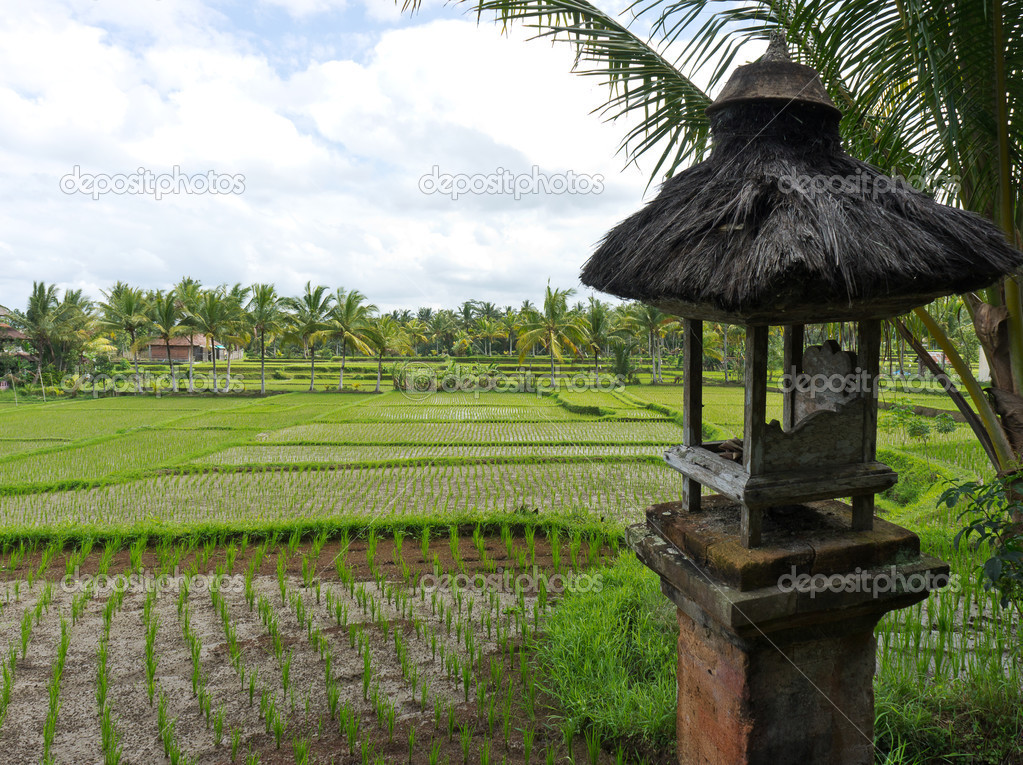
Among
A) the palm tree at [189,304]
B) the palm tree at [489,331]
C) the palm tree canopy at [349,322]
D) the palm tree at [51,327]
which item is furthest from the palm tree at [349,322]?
the palm tree at [489,331]

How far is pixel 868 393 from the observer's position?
2164 mm

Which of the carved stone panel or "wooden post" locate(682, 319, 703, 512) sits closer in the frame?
the carved stone panel

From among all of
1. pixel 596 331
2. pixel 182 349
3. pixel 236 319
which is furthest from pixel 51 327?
pixel 596 331

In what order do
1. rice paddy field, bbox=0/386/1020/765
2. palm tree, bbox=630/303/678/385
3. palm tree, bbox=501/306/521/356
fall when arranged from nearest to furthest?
rice paddy field, bbox=0/386/1020/765
palm tree, bbox=630/303/678/385
palm tree, bbox=501/306/521/356

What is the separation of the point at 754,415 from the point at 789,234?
607 mm

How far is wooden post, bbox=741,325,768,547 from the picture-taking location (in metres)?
2.03

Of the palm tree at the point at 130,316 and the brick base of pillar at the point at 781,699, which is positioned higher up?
the palm tree at the point at 130,316

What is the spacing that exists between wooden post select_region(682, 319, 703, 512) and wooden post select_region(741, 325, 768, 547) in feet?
1.22

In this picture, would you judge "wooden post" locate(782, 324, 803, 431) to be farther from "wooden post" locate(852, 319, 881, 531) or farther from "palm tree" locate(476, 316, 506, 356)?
"palm tree" locate(476, 316, 506, 356)

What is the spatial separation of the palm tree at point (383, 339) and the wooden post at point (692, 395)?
2287cm

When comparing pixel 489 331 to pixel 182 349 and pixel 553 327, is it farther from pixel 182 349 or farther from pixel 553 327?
pixel 182 349

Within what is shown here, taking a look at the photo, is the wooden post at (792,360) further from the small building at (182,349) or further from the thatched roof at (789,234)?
the small building at (182,349)

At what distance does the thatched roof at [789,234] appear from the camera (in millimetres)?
1773

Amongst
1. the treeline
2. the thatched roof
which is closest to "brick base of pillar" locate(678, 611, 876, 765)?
the thatched roof
